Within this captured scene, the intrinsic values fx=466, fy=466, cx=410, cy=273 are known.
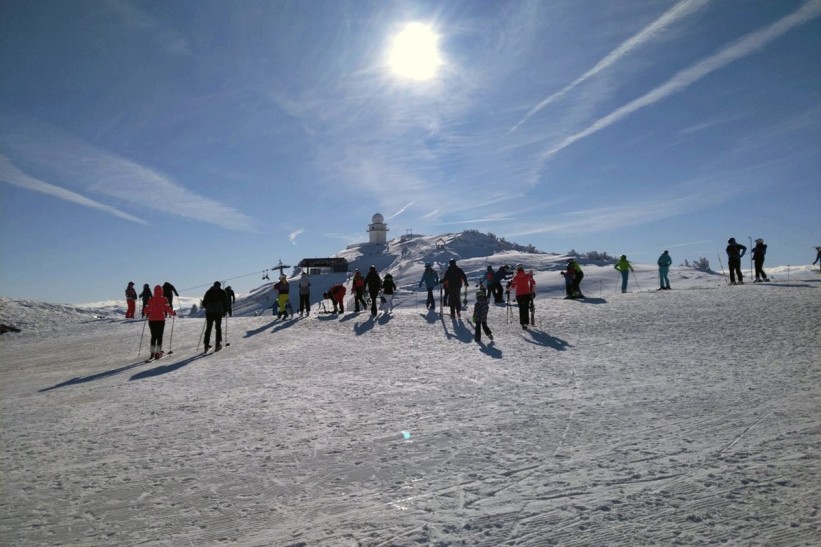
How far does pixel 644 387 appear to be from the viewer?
25.2ft

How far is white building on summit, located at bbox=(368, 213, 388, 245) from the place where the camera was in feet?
265

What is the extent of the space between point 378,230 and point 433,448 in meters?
76.3

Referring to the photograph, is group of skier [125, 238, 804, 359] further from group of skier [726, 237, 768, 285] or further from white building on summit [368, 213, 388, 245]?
white building on summit [368, 213, 388, 245]

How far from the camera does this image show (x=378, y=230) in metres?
80.8

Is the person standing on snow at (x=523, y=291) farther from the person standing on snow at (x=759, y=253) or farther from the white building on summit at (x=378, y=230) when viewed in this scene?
the white building on summit at (x=378, y=230)

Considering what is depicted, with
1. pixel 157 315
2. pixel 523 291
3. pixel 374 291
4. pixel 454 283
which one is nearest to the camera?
pixel 157 315

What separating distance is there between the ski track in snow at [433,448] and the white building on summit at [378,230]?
69573mm


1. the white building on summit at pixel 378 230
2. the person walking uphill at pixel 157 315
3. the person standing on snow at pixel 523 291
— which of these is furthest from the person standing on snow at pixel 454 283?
the white building on summit at pixel 378 230

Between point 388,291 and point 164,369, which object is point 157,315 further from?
point 388,291

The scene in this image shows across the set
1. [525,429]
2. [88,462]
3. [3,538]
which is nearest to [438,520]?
[525,429]

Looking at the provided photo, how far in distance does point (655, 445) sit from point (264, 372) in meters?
7.70

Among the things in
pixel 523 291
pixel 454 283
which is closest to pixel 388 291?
pixel 454 283

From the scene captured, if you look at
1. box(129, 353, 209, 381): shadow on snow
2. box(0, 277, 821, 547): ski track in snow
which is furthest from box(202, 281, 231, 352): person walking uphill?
box(0, 277, 821, 547): ski track in snow

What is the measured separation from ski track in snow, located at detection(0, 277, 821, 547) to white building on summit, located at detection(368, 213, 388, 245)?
69573 millimetres
